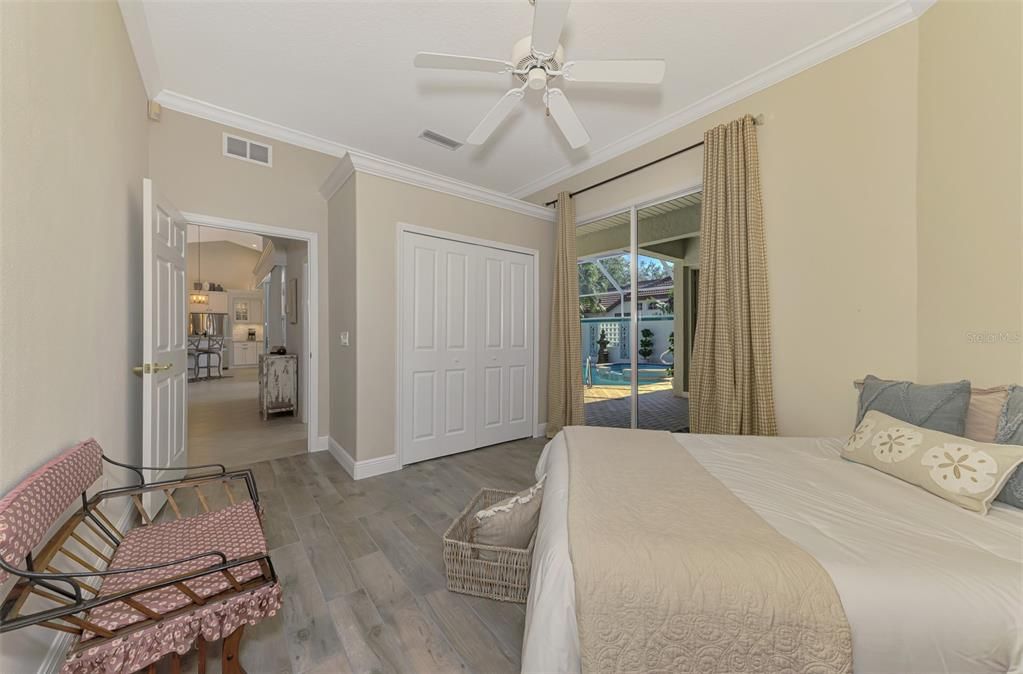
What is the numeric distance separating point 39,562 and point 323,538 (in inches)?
48.4

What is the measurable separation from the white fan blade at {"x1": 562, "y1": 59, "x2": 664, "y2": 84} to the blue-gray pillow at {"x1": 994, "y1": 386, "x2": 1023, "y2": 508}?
2032 mm

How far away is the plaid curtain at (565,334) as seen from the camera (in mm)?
4035

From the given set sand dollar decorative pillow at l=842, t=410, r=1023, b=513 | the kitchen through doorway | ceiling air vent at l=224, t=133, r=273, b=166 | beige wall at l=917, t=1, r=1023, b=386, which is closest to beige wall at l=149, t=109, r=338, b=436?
ceiling air vent at l=224, t=133, r=273, b=166

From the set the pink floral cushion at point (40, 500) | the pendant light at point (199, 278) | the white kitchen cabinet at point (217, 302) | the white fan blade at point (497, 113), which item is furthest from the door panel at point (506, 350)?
the white kitchen cabinet at point (217, 302)

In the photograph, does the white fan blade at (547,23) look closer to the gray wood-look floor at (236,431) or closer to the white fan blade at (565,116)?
the white fan blade at (565,116)

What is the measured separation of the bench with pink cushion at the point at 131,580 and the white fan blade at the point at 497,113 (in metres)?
2.32

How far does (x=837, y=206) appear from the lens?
2406 millimetres

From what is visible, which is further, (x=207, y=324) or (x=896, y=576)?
(x=207, y=324)

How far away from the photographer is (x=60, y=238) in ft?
4.46

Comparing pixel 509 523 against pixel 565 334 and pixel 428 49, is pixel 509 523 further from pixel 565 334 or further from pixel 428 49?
pixel 428 49

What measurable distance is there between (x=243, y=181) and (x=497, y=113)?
252 cm

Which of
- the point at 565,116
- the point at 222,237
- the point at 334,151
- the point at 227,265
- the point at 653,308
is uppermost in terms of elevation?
the point at 222,237

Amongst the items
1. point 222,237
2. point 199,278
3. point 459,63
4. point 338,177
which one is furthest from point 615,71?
point 199,278

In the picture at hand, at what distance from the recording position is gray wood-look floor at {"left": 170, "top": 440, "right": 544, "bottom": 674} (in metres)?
1.39
